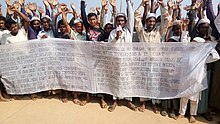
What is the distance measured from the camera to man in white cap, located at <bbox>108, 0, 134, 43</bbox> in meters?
4.12

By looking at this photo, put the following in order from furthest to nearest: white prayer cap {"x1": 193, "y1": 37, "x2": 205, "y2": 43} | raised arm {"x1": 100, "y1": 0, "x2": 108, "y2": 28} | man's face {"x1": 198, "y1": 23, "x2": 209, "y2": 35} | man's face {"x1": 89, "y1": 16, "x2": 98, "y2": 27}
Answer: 1. raised arm {"x1": 100, "y1": 0, "x2": 108, "y2": 28}
2. man's face {"x1": 89, "y1": 16, "x2": 98, "y2": 27}
3. man's face {"x1": 198, "y1": 23, "x2": 209, "y2": 35}
4. white prayer cap {"x1": 193, "y1": 37, "x2": 205, "y2": 43}

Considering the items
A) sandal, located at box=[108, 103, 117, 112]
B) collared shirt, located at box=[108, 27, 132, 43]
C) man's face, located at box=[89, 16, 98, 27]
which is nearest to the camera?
collared shirt, located at box=[108, 27, 132, 43]

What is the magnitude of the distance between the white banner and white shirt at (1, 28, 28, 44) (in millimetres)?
134

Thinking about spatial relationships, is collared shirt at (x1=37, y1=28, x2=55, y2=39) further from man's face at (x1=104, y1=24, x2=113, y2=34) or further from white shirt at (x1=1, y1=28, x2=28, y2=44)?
man's face at (x1=104, y1=24, x2=113, y2=34)

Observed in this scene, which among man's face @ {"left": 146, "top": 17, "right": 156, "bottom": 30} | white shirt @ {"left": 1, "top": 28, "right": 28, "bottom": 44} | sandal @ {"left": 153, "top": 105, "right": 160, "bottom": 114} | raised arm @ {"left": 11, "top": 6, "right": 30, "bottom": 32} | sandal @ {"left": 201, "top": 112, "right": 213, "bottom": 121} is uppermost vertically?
raised arm @ {"left": 11, "top": 6, "right": 30, "bottom": 32}

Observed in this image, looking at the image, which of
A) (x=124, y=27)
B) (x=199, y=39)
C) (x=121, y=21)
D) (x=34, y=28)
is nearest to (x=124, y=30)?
(x=124, y=27)

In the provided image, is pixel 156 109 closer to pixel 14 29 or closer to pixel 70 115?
pixel 70 115

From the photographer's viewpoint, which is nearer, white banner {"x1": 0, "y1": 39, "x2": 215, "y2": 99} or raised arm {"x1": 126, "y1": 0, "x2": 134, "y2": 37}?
white banner {"x1": 0, "y1": 39, "x2": 215, "y2": 99}

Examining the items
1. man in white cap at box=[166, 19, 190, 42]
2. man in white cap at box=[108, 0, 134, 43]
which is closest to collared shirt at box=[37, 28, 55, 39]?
man in white cap at box=[108, 0, 134, 43]

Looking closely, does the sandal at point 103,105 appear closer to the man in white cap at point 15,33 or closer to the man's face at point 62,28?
the man's face at point 62,28

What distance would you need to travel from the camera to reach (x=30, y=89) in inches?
183

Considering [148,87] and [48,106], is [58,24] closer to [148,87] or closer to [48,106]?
[48,106]

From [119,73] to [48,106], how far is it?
153 cm

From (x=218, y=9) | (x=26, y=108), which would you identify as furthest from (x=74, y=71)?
(x=218, y=9)
